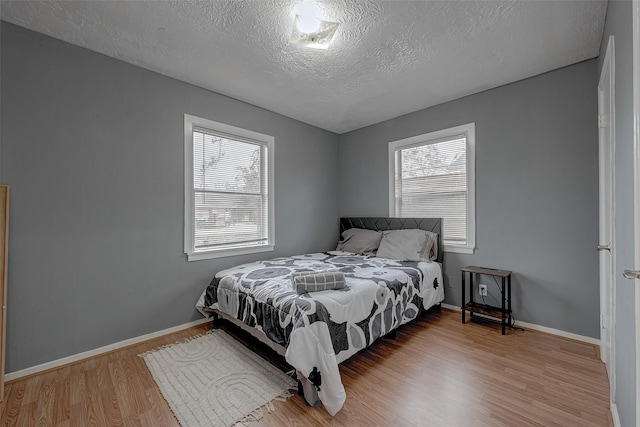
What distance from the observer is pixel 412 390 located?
1.83m

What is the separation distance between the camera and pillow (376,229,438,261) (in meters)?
3.27

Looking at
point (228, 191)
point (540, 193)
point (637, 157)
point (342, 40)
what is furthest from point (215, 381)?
point (540, 193)

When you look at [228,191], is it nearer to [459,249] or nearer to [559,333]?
[459,249]

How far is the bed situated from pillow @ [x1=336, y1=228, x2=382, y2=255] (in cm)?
12

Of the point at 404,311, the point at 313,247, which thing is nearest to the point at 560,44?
the point at 404,311

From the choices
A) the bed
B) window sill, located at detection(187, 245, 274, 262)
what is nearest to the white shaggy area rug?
the bed

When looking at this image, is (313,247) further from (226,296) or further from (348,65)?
(348,65)

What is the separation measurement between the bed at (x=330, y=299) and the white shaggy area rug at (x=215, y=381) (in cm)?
22

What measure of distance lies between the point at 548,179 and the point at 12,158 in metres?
4.52

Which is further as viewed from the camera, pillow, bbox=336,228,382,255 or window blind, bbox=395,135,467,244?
pillow, bbox=336,228,382,255

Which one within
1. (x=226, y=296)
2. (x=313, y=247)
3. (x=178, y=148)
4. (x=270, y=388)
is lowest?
(x=270, y=388)

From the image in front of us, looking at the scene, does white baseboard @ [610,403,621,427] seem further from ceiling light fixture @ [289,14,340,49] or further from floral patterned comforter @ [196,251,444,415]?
ceiling light fixture @ [289,14,340,49]

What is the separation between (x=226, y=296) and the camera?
254 cm

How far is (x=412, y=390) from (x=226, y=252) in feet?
7.44
